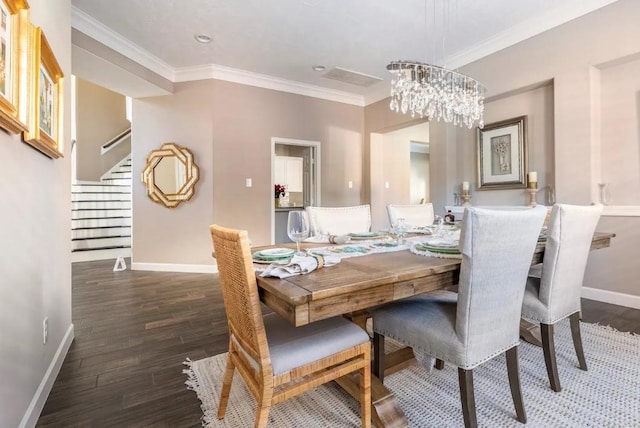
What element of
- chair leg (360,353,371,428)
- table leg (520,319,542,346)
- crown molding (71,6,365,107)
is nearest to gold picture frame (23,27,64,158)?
crown molding (71,6,365,107)

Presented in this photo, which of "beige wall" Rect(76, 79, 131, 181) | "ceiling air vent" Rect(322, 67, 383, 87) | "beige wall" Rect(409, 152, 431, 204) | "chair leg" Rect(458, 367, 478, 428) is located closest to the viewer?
"chair leg" Rect(458, 367, 478, 428)

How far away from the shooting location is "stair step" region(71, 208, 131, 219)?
5.44 meters

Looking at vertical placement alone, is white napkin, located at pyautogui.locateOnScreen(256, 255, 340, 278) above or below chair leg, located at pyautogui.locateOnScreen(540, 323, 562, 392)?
above

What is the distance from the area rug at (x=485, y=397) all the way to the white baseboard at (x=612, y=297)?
1044 millimetres

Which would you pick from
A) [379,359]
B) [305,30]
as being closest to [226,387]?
[379,359]

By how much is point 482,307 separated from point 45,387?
6.73 ft

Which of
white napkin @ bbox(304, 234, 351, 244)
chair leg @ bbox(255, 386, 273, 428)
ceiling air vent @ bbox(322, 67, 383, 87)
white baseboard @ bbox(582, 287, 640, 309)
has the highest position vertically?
ceiling air vent @ bbox(322, 67, 383, 87)

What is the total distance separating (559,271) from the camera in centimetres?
156

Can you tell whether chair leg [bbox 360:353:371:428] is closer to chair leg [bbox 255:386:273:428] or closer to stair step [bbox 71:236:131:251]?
chair leg [bbox 255:386:273:428]

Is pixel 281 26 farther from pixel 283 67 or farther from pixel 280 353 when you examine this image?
pixel 280 353

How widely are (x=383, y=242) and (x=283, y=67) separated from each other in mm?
3272

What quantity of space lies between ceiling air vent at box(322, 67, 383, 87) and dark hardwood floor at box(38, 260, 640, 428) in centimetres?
321

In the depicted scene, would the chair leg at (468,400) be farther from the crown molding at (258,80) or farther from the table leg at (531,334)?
the crown molding at (258,80)

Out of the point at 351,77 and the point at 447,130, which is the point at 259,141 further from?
the point at 447,130
